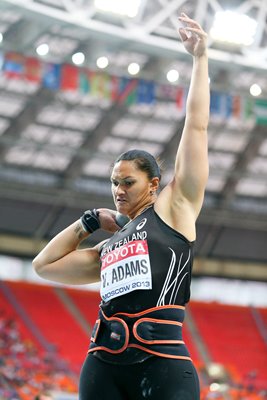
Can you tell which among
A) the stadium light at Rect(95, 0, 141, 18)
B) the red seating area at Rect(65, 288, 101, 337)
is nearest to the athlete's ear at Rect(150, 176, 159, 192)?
the stadium light at Rect(95, 0, 141, 18)

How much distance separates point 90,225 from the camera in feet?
13.8

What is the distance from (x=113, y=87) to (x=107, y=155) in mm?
7459

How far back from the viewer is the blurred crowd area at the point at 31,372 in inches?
953

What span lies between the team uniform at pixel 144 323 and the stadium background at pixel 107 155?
44.6 ft

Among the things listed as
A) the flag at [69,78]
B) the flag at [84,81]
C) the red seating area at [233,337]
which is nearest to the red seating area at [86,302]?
the red seating area at [233,337]

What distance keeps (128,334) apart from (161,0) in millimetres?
16625

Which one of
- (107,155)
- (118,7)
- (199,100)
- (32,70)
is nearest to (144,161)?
(199,100)

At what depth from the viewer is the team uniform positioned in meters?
3.60

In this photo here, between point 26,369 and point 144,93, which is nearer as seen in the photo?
point 144,93

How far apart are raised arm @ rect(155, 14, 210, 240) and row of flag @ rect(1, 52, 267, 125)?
1690 cm

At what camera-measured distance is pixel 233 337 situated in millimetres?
34812

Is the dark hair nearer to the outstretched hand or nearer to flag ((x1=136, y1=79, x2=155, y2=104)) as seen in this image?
the outstretched hand

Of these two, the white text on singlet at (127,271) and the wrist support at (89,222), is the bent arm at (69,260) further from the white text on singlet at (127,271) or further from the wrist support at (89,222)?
the white text on singlet at (127,271)

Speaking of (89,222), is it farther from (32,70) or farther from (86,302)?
(86,302)
